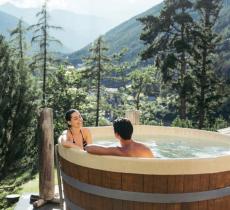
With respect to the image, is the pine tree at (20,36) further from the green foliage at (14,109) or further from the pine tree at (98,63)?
the green foliage at (14,109)

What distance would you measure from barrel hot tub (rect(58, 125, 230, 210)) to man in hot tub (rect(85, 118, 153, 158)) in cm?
11

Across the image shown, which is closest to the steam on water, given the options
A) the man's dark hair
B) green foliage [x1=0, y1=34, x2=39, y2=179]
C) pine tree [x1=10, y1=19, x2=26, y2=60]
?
the man's dark hair

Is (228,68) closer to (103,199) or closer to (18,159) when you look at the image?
(18,159)

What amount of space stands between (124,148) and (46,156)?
9.28 feet

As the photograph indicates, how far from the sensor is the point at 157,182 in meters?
3.69

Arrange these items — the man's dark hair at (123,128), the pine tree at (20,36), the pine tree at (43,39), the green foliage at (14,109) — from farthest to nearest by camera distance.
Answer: the pine tree at (20,36)
the pine tree at (43,39)
the green foliage at (14,109)
the man's dark hair at (123,128)

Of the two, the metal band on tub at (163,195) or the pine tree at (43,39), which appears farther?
the pine tree at (43,39)

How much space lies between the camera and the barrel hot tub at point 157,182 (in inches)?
145

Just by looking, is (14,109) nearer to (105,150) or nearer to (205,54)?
(105,150)

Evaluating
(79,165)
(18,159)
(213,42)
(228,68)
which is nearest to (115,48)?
(228,68)

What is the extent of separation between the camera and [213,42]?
27.8 m

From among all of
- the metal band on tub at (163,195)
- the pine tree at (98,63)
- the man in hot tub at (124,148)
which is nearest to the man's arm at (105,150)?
the man in hot tub at (124,148)

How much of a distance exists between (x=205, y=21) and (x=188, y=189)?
24750 millimetres

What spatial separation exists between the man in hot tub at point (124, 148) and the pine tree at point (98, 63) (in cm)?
2746
